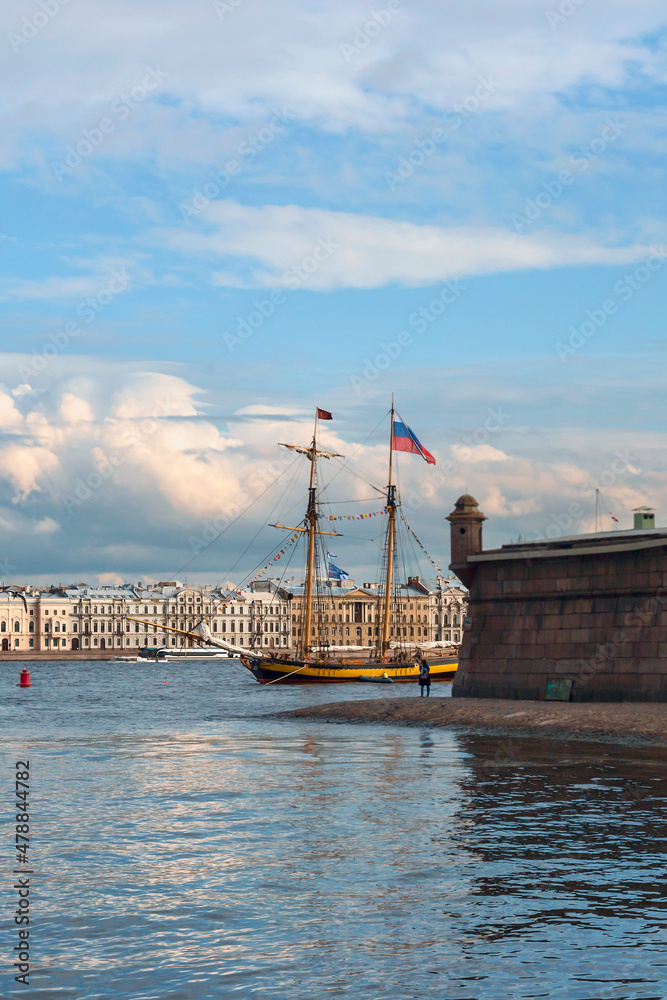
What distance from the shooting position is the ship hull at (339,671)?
7788cm

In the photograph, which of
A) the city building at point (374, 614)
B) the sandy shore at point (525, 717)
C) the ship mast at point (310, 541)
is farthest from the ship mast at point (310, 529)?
the city building at point (374, 614)

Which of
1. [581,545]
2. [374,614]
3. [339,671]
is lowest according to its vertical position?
[339,671]

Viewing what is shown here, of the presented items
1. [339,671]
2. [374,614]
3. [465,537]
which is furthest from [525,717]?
[374,614]

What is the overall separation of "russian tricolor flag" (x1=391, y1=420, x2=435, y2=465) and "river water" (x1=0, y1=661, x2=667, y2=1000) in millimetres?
30707

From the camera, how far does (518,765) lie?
72.0 feet

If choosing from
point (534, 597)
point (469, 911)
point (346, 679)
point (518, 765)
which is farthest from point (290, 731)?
point (346, 679)

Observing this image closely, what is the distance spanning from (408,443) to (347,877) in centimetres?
4226

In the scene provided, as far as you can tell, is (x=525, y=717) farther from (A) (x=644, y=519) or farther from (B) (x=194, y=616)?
(B) (x=194, y=616)

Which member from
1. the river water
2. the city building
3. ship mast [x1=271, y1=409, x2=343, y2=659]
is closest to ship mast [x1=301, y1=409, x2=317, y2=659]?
ship mast [x1=271, y1=409, x2=343, y2=659]

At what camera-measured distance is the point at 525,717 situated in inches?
1179

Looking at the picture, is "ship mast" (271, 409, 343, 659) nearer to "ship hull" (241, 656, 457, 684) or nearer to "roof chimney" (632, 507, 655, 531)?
"ship hull" (241, 656, 457, 684)

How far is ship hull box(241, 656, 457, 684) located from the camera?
77.9 meters

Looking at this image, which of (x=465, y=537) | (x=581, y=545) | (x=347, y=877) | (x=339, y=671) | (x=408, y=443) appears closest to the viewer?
(x=347, y=877)

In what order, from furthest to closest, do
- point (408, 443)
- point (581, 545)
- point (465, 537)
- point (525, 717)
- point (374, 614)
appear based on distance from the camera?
point (374, 614), point (408, 443), point (465, 537), point (581, 545), point (525, 717)
